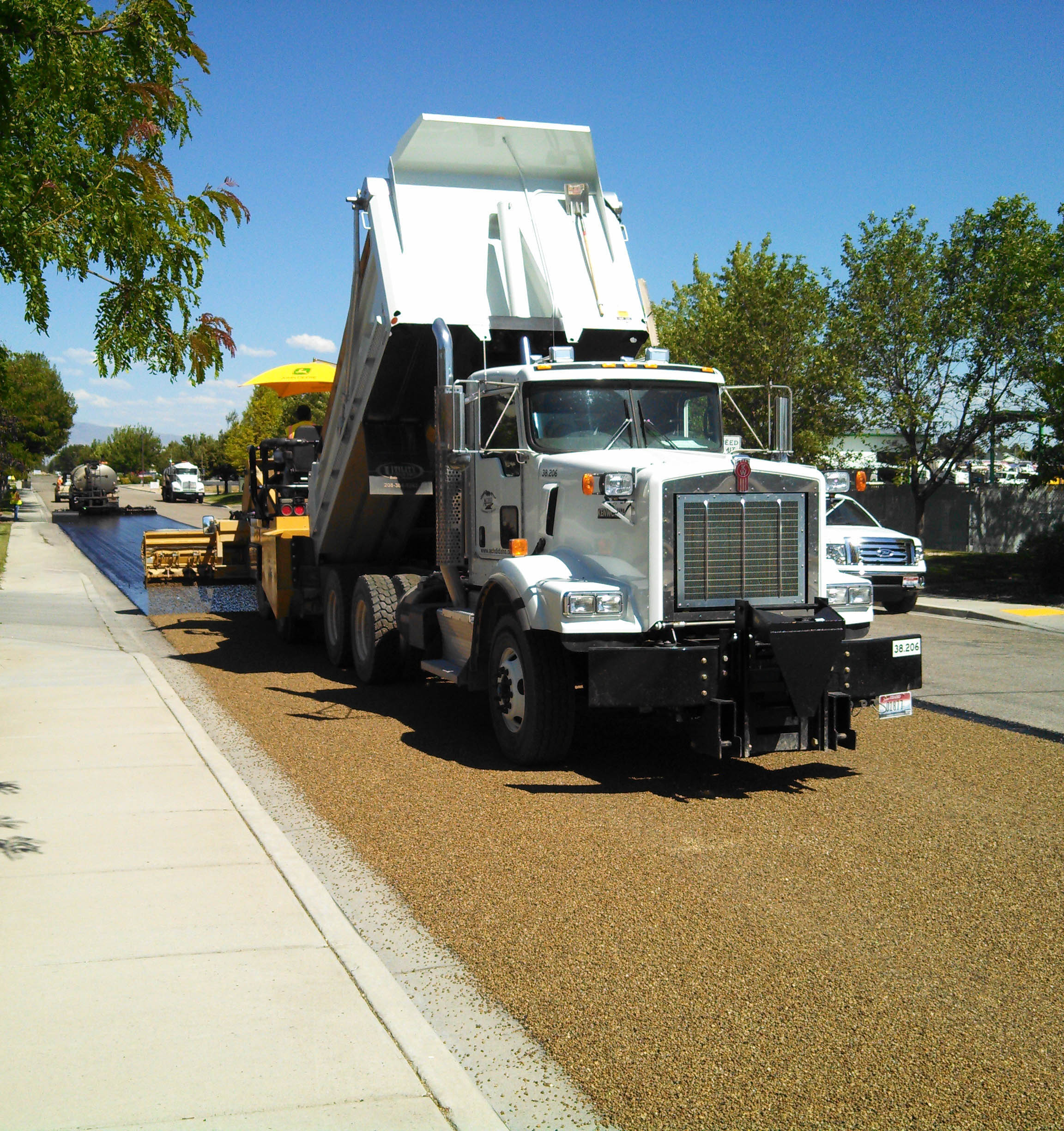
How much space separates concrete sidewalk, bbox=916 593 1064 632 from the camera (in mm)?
16578

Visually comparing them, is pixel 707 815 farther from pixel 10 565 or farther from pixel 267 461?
pixel 10 565

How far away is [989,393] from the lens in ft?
87.0

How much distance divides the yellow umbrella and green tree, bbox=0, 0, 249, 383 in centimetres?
770

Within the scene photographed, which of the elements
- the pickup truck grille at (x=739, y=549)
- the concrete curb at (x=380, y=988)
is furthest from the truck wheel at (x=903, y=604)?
the concrete curb at (x=380, y=988)

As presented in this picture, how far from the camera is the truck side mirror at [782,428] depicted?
28.9 feet

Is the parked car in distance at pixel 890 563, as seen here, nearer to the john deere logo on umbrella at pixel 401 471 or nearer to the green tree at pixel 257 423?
the john deere logo on umbrella at pixel 401 471

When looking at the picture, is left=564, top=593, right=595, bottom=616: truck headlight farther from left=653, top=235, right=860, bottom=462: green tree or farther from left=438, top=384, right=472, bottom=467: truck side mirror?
left=653, top=235, right=860, bottom=462: green tree

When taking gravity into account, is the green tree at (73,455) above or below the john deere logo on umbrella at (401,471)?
above

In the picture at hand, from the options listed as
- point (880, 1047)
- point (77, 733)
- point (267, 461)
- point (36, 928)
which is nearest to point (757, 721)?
point (880, 1047)

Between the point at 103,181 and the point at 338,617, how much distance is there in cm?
686

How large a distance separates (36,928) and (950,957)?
3712mm

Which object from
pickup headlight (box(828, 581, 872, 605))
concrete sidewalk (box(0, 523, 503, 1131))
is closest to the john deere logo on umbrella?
concrete sidewalk (box(0, 523, 503, 1131))

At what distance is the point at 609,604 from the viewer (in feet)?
23.8

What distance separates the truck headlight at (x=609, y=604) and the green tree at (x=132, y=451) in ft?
510
